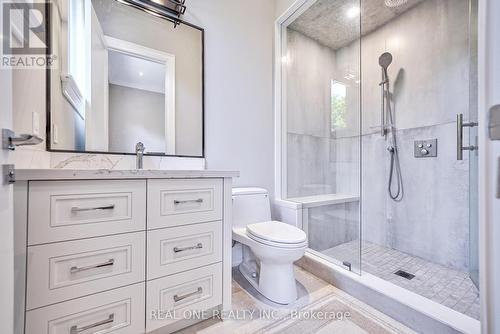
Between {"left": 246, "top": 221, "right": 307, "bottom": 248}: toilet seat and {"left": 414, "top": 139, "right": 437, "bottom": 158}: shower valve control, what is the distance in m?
1.42

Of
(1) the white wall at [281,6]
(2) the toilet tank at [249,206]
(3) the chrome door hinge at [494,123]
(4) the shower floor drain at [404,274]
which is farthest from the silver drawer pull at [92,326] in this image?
(1) the white wall at [281,6]

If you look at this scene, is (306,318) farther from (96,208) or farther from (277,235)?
(96,208)

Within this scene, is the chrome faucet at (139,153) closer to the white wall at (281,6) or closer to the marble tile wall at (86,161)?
the marble tile wall at (86,161)

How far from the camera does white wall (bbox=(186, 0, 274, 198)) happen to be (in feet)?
5.88

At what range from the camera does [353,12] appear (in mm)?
1995

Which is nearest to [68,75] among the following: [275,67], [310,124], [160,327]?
[160,327]

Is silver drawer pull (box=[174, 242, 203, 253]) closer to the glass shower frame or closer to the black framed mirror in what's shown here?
the black framed mirror

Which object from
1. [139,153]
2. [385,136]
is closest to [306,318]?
[139,153]

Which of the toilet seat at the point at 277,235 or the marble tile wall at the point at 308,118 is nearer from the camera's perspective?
the toilet seat at the point at 277,235

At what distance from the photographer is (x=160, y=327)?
3.46 feet

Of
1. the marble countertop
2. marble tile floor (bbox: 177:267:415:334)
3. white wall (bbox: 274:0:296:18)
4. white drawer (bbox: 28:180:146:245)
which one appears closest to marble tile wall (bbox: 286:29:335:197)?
white wall (bbox: 274:0:296:18)

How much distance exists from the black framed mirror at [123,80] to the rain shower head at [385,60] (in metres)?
1.77

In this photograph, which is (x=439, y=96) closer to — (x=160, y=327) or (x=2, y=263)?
(x=160, y=327)

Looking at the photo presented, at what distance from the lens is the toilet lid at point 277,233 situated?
1321mm
